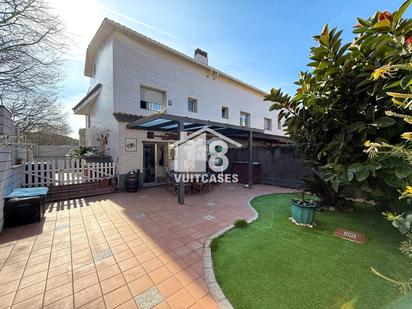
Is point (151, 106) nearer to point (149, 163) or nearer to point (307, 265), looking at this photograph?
point (149, 163)

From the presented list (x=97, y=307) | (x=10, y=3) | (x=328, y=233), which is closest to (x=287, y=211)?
(x=328, y=233)

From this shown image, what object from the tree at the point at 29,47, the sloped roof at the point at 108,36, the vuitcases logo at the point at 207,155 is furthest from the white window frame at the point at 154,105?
the tree at the point at 29,47

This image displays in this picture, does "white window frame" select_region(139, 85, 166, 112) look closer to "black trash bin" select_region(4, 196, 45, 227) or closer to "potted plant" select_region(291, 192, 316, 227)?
"black trash bin" select_region(4, 196, 45, 227)

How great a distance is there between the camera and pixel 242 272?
2.60 meters

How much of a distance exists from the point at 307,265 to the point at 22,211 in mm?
6271

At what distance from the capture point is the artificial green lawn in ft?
6.97

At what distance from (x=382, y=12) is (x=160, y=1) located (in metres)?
6.50

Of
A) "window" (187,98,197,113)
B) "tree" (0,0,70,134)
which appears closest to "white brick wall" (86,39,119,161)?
"tree" (0,0,70,134)

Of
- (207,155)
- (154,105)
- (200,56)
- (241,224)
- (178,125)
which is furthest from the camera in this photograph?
(200,56)

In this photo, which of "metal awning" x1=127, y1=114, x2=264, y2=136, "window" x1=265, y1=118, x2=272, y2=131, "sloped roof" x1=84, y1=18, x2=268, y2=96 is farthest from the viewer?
"window" x1=265, y1=118, x2=272, y2=131

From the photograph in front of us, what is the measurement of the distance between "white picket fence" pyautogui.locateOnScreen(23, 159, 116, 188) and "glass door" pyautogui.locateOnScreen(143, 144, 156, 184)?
1.52 m

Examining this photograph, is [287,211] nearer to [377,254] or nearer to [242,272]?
[377,254]

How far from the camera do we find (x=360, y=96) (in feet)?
8.70

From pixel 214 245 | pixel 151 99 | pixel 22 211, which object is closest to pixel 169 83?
pixel 151 99
